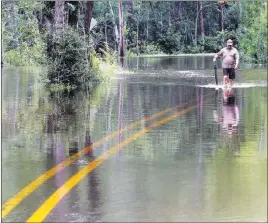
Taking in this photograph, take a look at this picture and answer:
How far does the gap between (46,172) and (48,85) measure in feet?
54.4

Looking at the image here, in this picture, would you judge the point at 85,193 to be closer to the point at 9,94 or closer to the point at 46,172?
the point at 46,172

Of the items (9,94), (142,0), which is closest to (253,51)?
(9,94)

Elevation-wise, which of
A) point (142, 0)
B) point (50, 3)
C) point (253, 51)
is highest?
point (142, 0)

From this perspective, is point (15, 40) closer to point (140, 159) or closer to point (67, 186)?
point (140, 159)

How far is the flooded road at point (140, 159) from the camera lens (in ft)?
22.0

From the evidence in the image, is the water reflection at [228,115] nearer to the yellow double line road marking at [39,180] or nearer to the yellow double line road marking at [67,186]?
the yellow double line road marking at [67,186]

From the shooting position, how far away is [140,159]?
9.54 meters

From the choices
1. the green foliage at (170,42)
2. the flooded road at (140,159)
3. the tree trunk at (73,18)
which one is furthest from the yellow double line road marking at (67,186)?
the green foliage at (170,42)

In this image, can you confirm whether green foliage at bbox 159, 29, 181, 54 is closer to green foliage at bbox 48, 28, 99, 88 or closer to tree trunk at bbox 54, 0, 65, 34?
green foliage at bbox 48, 28, 99, 88

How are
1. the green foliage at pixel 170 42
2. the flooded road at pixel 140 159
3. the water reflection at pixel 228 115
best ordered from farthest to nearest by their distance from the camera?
the green foliage at pixel 170 42 < the water reflection at pixel 228 115 < the flooded road at pixel 140 159

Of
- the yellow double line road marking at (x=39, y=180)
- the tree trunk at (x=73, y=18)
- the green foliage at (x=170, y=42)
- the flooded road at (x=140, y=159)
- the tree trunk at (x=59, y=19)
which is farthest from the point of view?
the green foliage at (x=170, y=42)

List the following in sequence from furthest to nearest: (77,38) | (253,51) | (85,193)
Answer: (77,38) → (253,51) → (85,193)

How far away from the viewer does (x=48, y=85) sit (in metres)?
25.4

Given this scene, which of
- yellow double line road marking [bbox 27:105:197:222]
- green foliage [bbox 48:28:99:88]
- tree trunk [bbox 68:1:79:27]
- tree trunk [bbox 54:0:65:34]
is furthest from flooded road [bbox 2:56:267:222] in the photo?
tree trunk [bbox 68:1:79:27]
